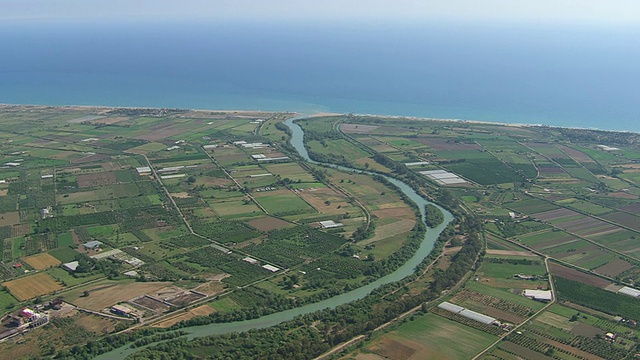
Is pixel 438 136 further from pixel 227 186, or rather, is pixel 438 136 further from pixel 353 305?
pixel 353 305

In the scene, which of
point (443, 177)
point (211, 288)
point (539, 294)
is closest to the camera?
point (211, 288)

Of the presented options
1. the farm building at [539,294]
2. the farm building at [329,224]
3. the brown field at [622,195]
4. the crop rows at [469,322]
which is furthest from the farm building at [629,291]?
the brown field at [622,195]

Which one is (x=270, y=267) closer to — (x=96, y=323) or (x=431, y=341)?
(x=96, y=323)

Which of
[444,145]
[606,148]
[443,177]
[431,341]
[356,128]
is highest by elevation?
[356,128]

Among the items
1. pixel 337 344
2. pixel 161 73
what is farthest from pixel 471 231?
pixel 161 73

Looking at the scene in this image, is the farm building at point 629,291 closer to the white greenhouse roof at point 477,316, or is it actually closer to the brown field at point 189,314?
the white greenhouse roof at point 477,316

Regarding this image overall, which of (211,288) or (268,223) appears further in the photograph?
(268,223)

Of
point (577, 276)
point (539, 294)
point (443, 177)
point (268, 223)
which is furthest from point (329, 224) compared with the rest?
point (443, 177)
